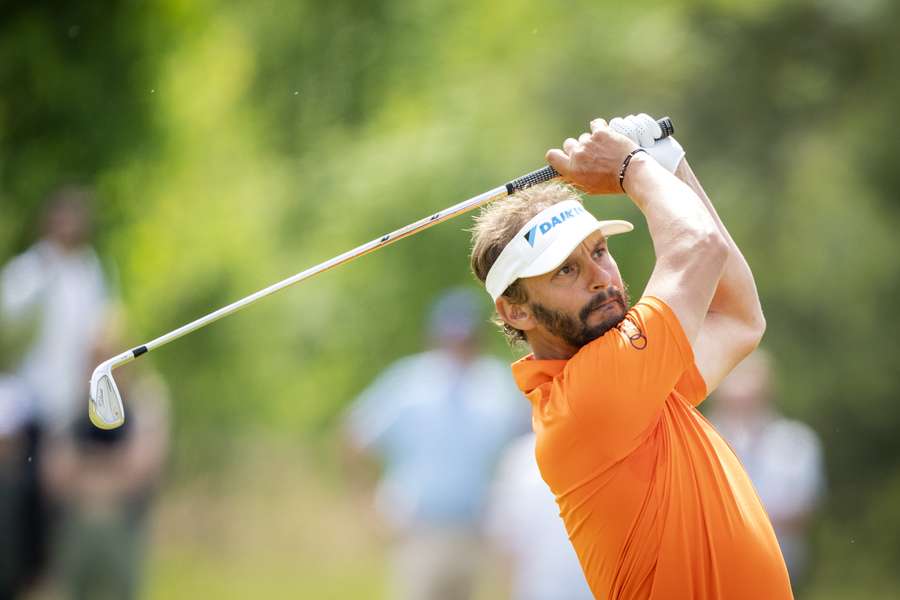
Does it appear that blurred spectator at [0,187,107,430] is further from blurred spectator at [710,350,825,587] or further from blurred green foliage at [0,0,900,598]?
blurred spectator at [710,350,825,587]

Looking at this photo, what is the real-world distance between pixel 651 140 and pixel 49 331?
5.31m

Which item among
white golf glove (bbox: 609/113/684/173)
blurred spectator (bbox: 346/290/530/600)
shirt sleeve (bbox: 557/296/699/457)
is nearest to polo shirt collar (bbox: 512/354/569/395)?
shirt sleeve (bbox: 557/296/699/457)

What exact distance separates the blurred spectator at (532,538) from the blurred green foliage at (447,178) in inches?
166

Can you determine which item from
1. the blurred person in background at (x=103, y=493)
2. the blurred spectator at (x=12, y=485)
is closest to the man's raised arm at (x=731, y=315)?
the blurred person in background at (x=103, y=493)

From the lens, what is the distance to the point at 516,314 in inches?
132

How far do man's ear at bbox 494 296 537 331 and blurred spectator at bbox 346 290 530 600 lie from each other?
427cm

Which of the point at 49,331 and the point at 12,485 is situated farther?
the point at 49,331

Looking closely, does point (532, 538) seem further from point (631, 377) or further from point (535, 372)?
point (631, 377)

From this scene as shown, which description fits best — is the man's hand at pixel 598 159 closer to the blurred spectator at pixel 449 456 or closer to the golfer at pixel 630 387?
the golfer at pixel 630 387

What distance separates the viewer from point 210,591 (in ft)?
36.9

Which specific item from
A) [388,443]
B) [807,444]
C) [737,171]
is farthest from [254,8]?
[807,444]

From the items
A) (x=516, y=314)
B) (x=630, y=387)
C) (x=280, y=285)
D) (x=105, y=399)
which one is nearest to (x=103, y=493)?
(x=105, y=399)

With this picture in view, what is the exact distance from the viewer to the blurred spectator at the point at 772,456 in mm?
7496

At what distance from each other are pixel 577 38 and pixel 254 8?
3893 millimetres
